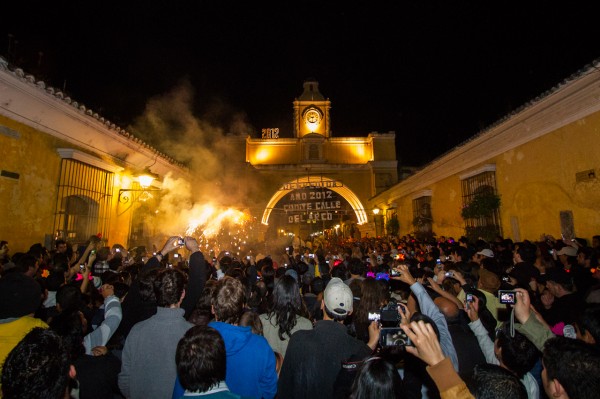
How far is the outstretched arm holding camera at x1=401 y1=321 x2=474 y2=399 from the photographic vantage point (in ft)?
4.91

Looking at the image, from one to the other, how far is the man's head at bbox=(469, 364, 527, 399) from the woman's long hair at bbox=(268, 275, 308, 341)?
1950mm

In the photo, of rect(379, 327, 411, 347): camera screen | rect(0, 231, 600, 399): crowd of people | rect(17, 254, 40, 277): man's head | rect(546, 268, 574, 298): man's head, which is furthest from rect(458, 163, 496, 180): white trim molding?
rect(17, 254, 40, 277): man's head

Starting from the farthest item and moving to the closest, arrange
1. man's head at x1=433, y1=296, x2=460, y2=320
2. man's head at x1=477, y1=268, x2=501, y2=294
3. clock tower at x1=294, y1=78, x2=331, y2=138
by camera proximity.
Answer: clock tower at x1=294, y1=78, x2=331, y2=138 → man's head at x1=477, y1=268, x2=501, y2=294 → man's head at x1=433, y1=296, x2=460, y2=320

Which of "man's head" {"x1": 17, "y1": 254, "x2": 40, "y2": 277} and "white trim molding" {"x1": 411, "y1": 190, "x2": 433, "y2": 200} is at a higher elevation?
"white trim molding" {"x1": 411, "y1": 190, "x2": 433, "y2": 200}

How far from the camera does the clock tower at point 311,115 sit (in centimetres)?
3203

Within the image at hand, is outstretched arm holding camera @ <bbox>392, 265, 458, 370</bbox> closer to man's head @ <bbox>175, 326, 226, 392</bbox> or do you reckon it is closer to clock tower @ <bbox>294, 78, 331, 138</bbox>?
man's head @ <bbox>175, 326, 226, 392</bbox>

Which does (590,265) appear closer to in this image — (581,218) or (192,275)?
(581,218)

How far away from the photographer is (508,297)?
2.78 m

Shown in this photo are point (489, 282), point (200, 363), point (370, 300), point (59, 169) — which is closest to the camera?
point (200, 363)

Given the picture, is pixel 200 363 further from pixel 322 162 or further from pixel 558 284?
pixel 322 162

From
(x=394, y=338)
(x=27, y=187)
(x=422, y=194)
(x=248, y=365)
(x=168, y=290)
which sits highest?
(x=422, y=194)

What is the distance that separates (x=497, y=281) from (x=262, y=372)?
11.5 feet

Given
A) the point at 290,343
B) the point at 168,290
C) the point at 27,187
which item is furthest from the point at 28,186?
the point at 290,343

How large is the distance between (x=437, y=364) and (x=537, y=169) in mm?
8794
